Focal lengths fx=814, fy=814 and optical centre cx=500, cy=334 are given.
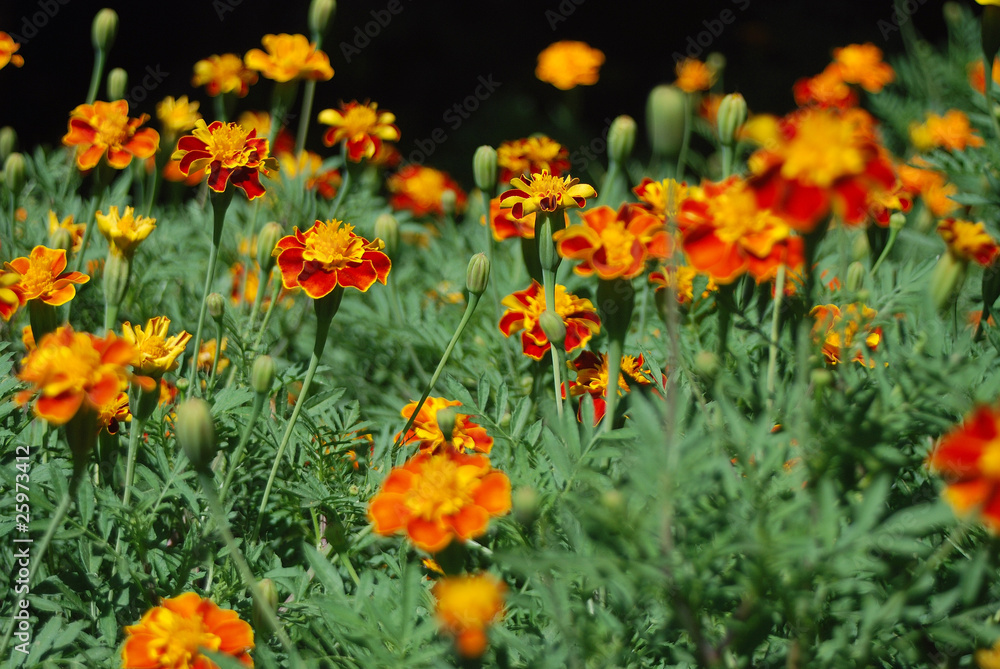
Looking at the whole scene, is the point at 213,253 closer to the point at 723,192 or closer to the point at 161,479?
the point at 161,479

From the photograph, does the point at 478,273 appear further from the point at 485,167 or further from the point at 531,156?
the point at 531,156

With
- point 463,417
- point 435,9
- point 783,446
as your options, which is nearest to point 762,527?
point 783,446

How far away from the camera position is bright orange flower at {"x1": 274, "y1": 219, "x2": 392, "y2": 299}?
0.89 meters

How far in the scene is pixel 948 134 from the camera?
5.70 ft

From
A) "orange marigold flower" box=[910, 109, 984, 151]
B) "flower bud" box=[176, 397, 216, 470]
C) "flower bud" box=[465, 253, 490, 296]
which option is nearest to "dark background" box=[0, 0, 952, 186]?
"orange marigold flower" box=[910, 109, 984, 151]

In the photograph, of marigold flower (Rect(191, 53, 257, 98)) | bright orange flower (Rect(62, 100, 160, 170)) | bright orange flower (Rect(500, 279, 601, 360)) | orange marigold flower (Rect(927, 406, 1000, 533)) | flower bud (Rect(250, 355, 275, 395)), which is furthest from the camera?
marigold flower (Rect(191, 53, 257, 98))

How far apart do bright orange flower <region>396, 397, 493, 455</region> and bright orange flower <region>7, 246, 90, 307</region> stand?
0.39 metres

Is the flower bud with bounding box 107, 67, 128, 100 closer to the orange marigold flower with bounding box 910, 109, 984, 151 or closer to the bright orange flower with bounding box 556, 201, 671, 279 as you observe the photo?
the bright orange flower with bounding box 556, 201, 671, 279

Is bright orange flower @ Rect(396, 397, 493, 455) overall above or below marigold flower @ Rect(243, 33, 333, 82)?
below

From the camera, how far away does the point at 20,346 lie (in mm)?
1188

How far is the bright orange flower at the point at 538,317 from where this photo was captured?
99cm

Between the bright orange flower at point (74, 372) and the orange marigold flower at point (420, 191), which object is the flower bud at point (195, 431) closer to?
the bright orange flower at point (74, 372)

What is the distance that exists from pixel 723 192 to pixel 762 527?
27cm

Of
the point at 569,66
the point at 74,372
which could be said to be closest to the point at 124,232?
the point at 74,372
